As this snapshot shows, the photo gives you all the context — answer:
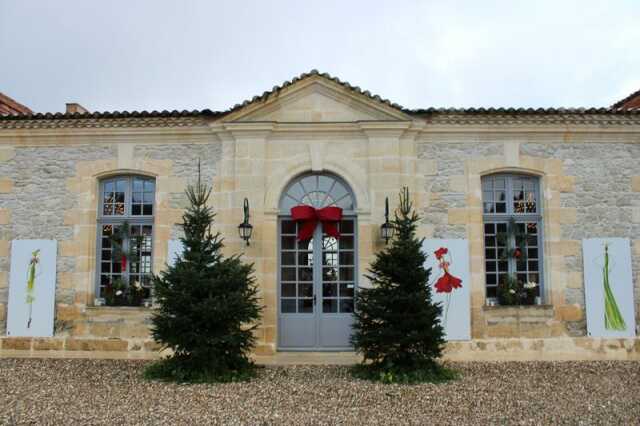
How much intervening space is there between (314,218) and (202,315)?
2100mm

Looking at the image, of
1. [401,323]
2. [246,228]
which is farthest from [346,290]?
[246,228]

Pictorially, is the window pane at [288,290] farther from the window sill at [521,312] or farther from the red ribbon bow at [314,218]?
the window sill at [521,312]

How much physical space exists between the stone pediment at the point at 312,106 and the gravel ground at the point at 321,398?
3307 millimetres

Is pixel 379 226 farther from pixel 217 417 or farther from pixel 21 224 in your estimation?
pixel 21 224

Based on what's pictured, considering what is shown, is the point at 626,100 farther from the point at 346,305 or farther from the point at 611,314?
the point at 346,305

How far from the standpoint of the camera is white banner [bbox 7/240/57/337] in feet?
24.9

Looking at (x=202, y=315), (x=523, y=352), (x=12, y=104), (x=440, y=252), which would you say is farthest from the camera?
(x=12, y=104)

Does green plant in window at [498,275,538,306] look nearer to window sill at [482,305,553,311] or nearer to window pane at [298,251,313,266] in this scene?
window sill at [482,305,553,311]

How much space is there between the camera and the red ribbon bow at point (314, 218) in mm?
7383

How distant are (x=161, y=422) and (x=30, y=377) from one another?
2.68m

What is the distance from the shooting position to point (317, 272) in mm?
7508

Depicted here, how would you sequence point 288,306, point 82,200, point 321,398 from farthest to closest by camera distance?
1. point 82,200
2. point 288,306
3. point 321,398

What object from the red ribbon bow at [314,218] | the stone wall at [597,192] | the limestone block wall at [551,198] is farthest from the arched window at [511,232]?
the red ribbon bow at [314,218]

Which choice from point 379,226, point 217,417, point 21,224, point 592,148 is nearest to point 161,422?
point 217,417
